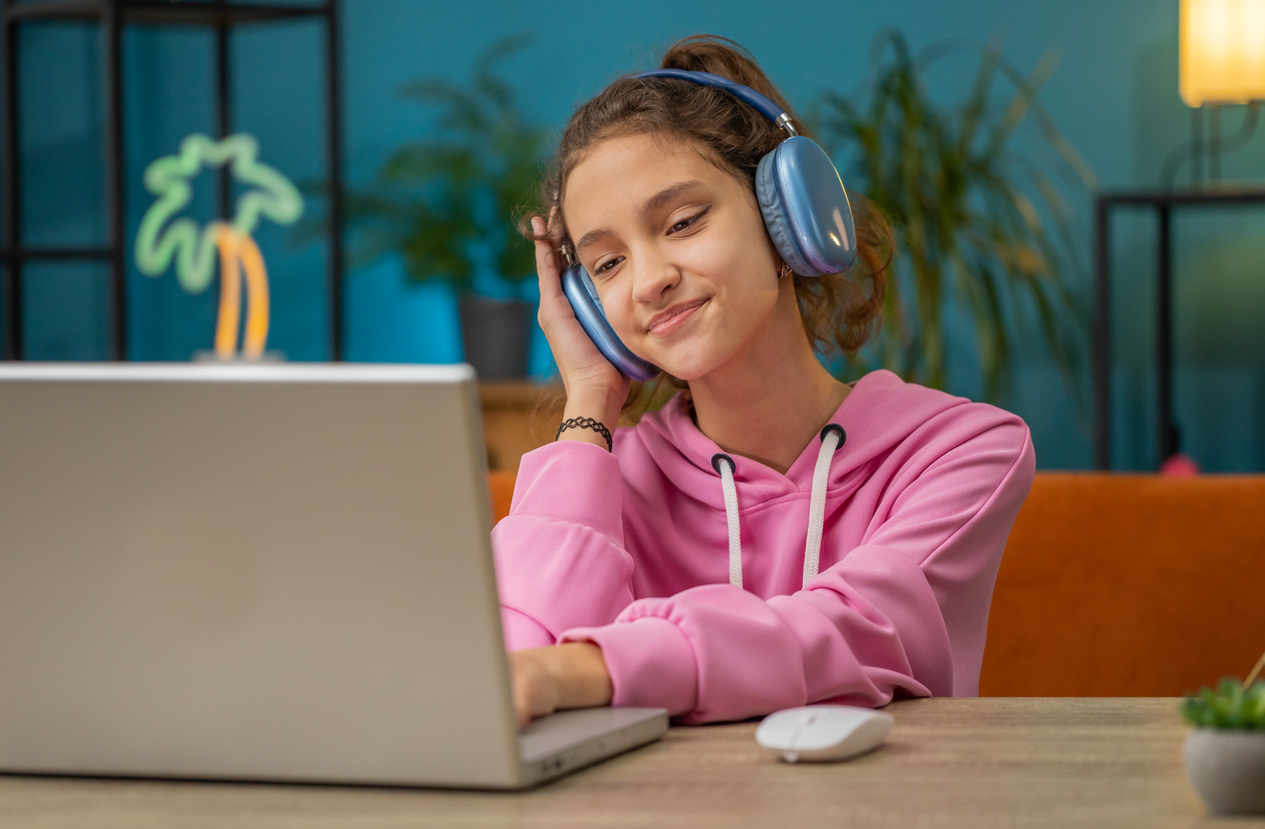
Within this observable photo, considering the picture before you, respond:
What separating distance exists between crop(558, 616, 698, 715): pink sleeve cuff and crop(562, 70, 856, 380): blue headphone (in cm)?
44

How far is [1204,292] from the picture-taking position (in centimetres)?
324

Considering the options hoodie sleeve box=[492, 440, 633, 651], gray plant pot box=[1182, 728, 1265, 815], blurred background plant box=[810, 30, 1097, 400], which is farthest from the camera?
blurred background plant box=[810, 30, 1097, 400]

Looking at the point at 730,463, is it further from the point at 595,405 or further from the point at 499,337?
the point at 499,337

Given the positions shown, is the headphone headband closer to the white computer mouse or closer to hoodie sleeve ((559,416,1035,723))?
hoodie sleeve ((559,416,1035,723))

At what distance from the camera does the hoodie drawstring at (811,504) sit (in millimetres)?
1073

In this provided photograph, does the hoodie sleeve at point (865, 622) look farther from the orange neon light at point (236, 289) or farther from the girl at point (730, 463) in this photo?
the orange neon light at point (236, 289)

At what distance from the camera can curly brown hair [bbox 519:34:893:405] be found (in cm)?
112

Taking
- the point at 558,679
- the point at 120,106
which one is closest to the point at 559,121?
the point at 120,106

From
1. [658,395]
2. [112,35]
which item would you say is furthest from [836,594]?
[112,35]

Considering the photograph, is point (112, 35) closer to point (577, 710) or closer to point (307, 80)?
point (307, 80)

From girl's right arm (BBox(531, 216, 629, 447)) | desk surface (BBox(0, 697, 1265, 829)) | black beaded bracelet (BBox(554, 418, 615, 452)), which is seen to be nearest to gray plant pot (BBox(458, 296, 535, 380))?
girl's right arm (BBox(531, 216, 629, 447))

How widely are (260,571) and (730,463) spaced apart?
660 millimetres

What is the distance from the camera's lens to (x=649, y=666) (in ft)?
2.40

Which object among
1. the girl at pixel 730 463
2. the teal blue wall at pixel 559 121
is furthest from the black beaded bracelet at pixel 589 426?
the teal blue wall at pixel 559 121
